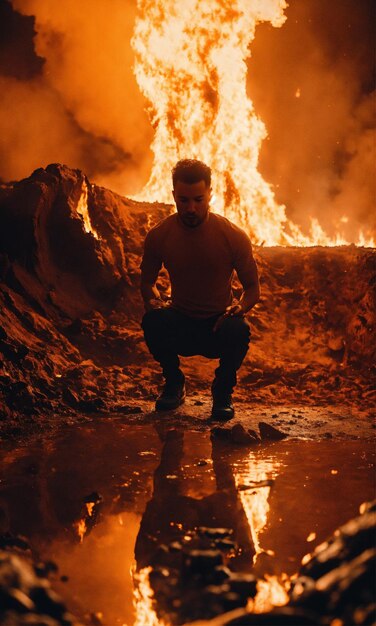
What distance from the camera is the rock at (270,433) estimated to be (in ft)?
13.0

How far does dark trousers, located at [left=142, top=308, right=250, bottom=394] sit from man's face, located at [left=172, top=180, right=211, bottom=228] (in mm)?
803

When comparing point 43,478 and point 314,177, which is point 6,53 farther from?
point 43,478

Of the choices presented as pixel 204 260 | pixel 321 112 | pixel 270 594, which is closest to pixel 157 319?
pixel 204 260

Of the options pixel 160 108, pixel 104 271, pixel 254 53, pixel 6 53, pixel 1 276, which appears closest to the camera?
pixel 1 276

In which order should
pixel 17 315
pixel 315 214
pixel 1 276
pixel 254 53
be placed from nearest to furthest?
pixel 17 315 → pixel 1 276 → pixel 254 53 → pixel 315 214

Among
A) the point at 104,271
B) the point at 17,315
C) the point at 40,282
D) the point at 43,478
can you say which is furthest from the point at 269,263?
the point at 43,478

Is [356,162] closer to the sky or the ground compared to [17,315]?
closer to the sky

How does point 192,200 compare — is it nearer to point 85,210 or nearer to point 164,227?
point 164,227

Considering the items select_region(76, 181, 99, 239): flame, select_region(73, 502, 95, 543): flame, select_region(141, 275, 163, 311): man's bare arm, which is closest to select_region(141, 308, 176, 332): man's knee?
select_region(141, 275, 163, 311): man's bare arm

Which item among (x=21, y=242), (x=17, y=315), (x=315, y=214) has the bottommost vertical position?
(x=17, y=315)

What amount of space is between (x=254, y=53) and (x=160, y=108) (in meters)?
5.45

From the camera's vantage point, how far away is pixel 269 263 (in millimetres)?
8953

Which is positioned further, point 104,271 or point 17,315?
point 104,271

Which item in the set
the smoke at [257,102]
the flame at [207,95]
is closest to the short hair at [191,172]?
the flame at [207,95]
